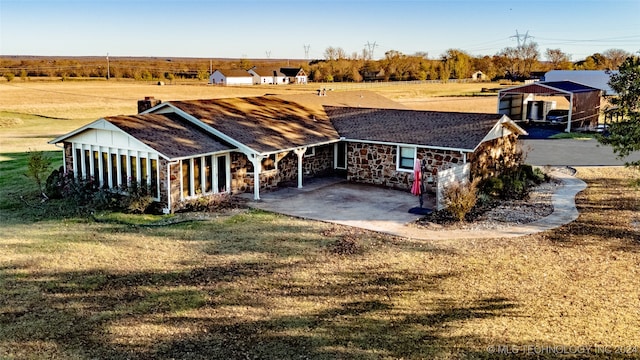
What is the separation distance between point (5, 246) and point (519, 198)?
52.1 feet

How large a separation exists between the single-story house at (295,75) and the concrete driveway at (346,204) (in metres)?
106

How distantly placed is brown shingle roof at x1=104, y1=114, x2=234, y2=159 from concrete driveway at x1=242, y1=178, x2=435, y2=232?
101 inches

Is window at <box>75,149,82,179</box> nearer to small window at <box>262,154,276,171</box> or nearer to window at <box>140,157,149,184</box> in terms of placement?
window at <box>140,157,149,184</box>

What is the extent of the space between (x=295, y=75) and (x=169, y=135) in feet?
371

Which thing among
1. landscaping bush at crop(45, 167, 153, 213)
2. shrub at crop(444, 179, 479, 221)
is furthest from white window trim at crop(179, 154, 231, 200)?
shrub at crop(444, 179, 479, 221)

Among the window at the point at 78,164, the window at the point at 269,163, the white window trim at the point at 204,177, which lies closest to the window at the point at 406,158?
the window at the point at 269,163

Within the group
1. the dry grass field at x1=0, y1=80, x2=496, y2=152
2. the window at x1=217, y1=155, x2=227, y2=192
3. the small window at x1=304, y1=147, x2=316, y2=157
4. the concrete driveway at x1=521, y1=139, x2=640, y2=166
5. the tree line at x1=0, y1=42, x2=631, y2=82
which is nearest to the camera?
the window at x1=217, y1=155, x2=227, y2=192

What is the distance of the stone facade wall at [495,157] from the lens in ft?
68.5

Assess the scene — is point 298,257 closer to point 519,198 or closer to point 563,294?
point 563,294

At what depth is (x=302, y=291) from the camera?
38.1ft

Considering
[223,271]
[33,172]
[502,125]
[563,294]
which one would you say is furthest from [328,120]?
[563,294]

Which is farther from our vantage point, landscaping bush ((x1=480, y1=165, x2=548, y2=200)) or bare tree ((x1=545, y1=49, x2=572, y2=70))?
bare tree ((x1=545, y1=49, x2=572, y2=70))

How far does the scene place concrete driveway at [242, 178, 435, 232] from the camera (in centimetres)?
1714

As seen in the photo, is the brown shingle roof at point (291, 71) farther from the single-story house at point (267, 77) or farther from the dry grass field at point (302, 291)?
the dry grass field at point (302, 291)
